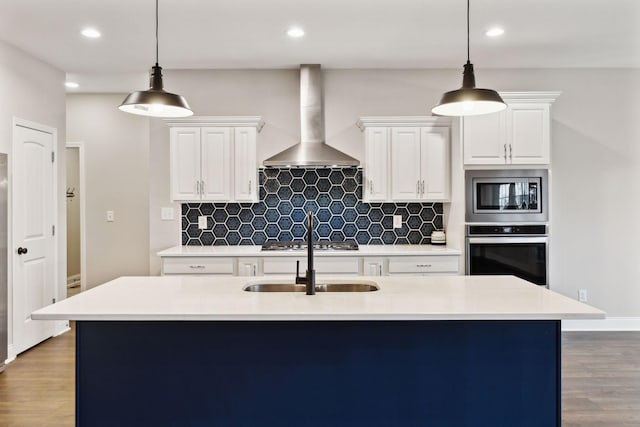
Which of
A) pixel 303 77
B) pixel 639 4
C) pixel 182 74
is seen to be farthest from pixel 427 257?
pixel 182 74

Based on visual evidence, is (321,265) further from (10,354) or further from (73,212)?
(73,212)

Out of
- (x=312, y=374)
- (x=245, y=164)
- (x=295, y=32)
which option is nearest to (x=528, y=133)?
(x=295, y=32)

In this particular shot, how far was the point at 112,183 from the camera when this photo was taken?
6.20m

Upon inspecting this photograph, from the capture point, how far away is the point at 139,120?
20.3 ft

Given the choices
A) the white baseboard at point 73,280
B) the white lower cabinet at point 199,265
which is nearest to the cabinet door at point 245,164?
the white lower cabinet at point 199,265

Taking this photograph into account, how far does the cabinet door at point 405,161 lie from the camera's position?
443 cm

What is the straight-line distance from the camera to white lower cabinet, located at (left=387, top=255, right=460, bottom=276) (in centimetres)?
417

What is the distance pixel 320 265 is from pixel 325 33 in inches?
76.7

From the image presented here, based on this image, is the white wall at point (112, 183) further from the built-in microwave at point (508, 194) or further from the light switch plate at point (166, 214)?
the built-in microwave at point (508, 194)

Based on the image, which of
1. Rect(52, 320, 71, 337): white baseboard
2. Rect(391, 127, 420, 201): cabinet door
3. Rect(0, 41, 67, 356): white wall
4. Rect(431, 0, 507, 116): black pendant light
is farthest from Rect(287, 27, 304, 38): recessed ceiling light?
Rect(52, 320, 71, 337): white baseboard

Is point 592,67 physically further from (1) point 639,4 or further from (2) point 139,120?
(2) point 139,120

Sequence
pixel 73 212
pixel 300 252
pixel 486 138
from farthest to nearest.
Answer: pixel 73 212 < pixel 486 138 < pixel 300 252

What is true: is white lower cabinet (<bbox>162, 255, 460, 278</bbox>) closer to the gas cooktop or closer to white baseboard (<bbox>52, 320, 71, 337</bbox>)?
the gas cooktop

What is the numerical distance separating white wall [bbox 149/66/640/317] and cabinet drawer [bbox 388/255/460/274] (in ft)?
4.11
